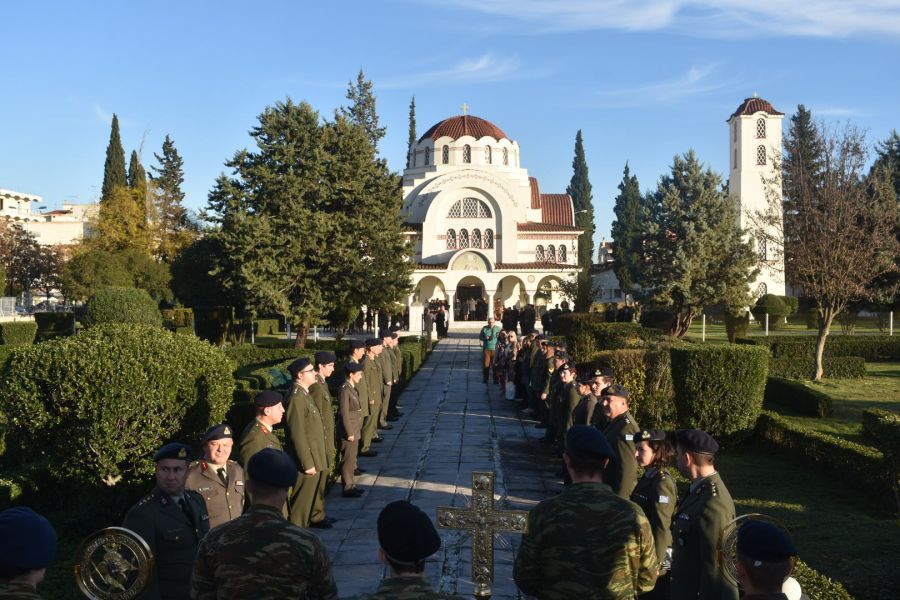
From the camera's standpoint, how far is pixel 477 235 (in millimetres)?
50594

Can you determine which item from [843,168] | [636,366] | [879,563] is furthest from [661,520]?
[843,168]

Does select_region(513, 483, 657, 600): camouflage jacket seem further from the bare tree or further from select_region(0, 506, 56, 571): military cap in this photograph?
→ the bare tree

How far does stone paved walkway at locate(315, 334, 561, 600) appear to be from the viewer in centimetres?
688

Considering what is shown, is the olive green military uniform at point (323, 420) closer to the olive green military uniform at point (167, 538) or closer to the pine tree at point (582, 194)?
the olive green military uniform at point (167, 538)

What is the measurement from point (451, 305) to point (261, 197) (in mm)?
21020

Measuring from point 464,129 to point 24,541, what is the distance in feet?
176

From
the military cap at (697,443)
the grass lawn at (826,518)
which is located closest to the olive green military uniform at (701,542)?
the military cap at (697,443)

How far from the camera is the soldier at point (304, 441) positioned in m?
7.50

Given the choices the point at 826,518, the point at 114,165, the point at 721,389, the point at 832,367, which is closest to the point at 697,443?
the point at 826,518

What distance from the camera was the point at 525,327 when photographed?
3381cm

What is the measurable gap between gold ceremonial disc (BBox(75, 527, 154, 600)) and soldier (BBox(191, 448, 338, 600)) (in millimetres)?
761

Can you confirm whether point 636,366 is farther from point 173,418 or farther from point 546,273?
point 546,273

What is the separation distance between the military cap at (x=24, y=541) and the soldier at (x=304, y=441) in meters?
4.58

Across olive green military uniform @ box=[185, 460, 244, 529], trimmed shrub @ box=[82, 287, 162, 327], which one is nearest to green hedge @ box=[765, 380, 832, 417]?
olive green military uniform @ box=[185, 460, 244, 529]
